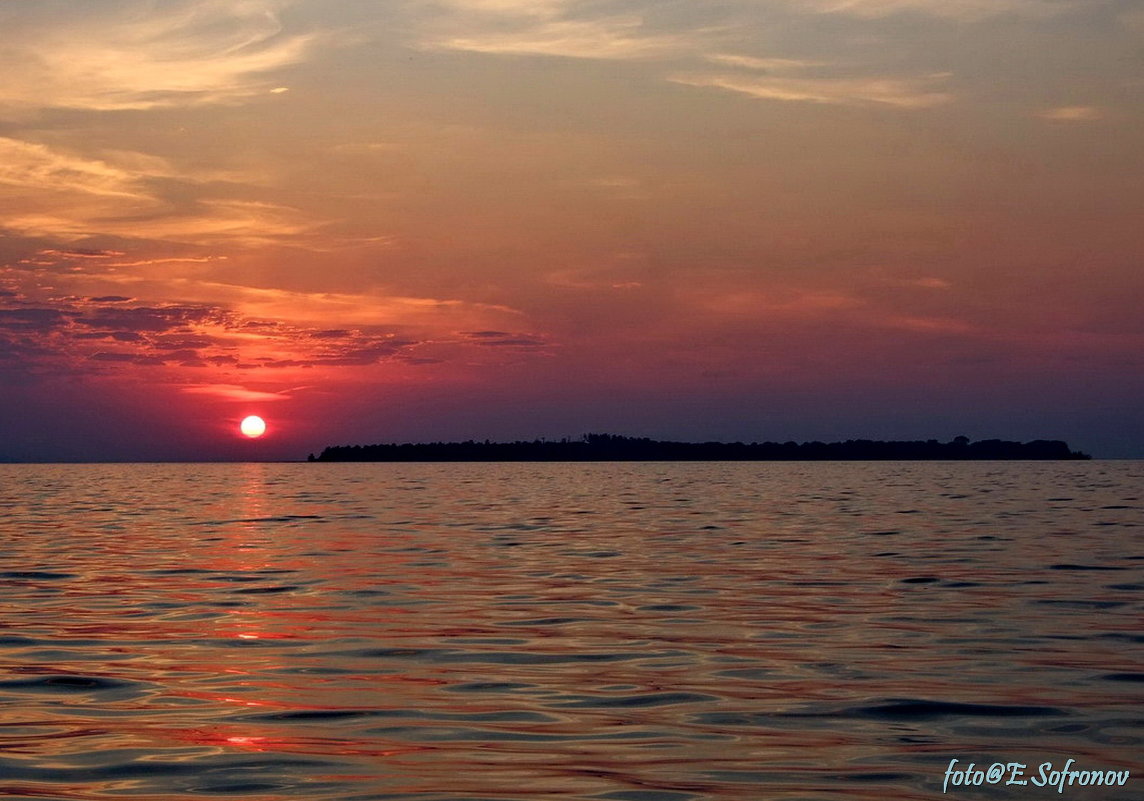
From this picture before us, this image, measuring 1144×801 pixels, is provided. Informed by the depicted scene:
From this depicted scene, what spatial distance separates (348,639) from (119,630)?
366cm

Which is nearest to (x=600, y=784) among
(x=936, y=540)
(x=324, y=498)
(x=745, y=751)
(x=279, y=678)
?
(x=745, y=751)

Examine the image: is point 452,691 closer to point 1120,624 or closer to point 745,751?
point 745,751

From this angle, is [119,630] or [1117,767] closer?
[1117,767]

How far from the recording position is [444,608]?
71.4 feet

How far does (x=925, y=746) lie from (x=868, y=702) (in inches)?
73.9

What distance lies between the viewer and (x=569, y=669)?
1581 centimetres

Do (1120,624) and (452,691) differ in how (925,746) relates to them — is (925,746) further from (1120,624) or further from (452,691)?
(1120,624)

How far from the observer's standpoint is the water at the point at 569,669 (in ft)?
35.5

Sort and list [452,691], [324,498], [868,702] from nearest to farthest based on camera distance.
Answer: [868,702] < [452,691] < [324,498]

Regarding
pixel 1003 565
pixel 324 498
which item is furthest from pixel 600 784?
pixel 324 498

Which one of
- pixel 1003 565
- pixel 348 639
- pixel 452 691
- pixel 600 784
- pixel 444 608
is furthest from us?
pixel 1003 565

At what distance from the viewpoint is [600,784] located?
10352 millimetres

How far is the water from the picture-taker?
1083 cm

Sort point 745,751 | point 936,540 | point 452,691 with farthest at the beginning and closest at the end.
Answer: point 936,540, point 452,691, point 745,751
